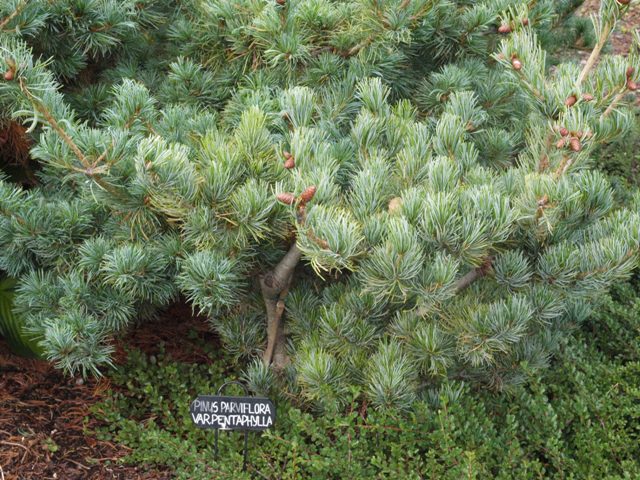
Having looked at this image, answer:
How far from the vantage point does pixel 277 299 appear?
2.23 meters

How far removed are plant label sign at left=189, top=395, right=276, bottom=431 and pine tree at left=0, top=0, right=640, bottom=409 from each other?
0.13m

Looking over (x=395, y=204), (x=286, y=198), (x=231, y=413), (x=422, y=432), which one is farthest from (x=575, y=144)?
(x=231, y=413)

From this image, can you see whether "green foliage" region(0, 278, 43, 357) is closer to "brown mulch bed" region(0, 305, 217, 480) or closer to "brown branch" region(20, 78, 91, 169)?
"brown mulch bed" region(0, 305, 217, 480)

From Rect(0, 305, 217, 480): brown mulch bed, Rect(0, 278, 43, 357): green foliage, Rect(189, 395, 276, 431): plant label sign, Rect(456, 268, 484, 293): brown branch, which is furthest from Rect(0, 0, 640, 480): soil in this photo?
Rect(456, 268, 484, 293): brown branch

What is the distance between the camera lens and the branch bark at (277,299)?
2062 millimetres

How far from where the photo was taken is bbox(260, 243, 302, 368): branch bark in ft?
6.77

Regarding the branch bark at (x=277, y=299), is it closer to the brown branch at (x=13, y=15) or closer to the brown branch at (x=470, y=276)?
the brown branch at (x=470, y=276)

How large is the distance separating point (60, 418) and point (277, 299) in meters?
0.93

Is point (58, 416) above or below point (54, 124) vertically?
below

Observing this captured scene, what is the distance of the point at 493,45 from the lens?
2732 mm

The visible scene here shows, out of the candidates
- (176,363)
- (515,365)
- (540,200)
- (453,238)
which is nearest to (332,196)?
(453,238)

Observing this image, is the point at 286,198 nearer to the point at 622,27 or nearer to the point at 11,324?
the point at 11,324

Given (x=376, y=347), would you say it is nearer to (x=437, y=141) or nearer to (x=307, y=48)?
(x=437, y=141)

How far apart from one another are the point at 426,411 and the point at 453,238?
2.18 ft
